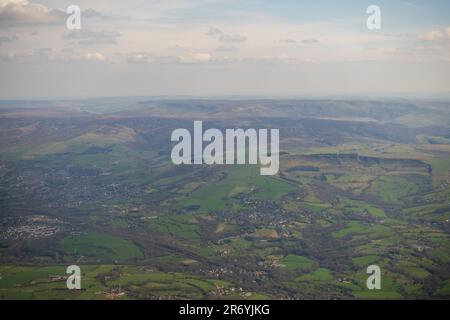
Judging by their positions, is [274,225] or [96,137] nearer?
[274,225]

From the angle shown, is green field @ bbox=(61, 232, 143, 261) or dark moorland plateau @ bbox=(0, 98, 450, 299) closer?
dark moorland plateau @ bbox=(0, 98, 450, 299)

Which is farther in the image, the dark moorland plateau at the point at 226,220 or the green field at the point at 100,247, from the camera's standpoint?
the green field at the point at 100,247

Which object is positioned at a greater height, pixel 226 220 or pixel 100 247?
pixel 226 220

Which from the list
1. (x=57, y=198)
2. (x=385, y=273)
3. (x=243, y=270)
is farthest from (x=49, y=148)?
(x=385, y=273)

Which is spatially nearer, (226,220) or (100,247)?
(100,247)
